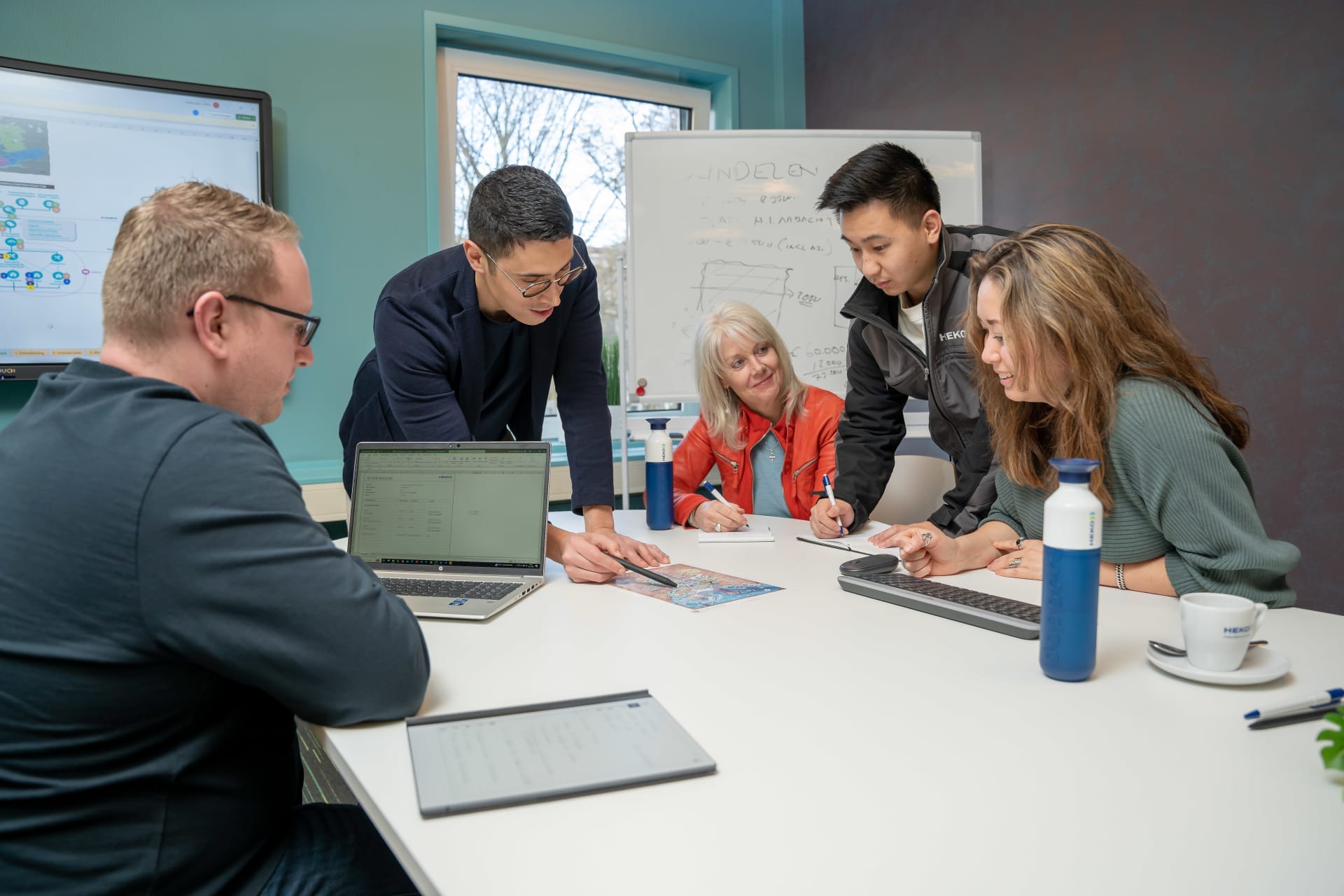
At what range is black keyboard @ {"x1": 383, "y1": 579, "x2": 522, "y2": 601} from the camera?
4.30 feet

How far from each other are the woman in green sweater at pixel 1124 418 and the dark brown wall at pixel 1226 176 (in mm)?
1320

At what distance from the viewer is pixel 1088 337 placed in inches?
49.4

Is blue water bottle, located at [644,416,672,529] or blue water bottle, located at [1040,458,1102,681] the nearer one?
blue water bottle, located at [1040,458,1102,681]

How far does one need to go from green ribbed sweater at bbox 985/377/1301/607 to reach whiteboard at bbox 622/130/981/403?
2.00m

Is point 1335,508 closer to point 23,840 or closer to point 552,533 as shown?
point 552,533

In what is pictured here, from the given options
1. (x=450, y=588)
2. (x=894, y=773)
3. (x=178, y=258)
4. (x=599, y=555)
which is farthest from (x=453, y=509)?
(x=894, y=773)

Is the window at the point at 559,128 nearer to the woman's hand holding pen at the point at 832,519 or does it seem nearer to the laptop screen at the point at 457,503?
the woman's hand holding pen at the point at 832,519

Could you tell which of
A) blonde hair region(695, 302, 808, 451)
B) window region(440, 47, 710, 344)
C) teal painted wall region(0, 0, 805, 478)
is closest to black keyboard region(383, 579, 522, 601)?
blonde hair region(695, 302, 808, 451)

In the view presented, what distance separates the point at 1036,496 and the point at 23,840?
54.9 inches

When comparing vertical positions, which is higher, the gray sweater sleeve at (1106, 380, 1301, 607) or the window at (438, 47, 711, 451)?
the window at (438, 47, 711, 451)

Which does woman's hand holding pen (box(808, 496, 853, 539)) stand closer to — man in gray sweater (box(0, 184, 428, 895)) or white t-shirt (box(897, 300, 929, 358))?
white t-shirt (box(897, 300, 929, 358))

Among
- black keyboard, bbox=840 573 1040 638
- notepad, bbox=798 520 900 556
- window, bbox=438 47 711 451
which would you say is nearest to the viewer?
black keyboard, bbox=840 573 1040 638

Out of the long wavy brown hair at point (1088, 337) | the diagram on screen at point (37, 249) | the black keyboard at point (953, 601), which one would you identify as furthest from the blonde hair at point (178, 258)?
the diagram on screen at point (37, 249)

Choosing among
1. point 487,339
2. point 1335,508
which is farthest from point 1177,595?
point 1335,508
